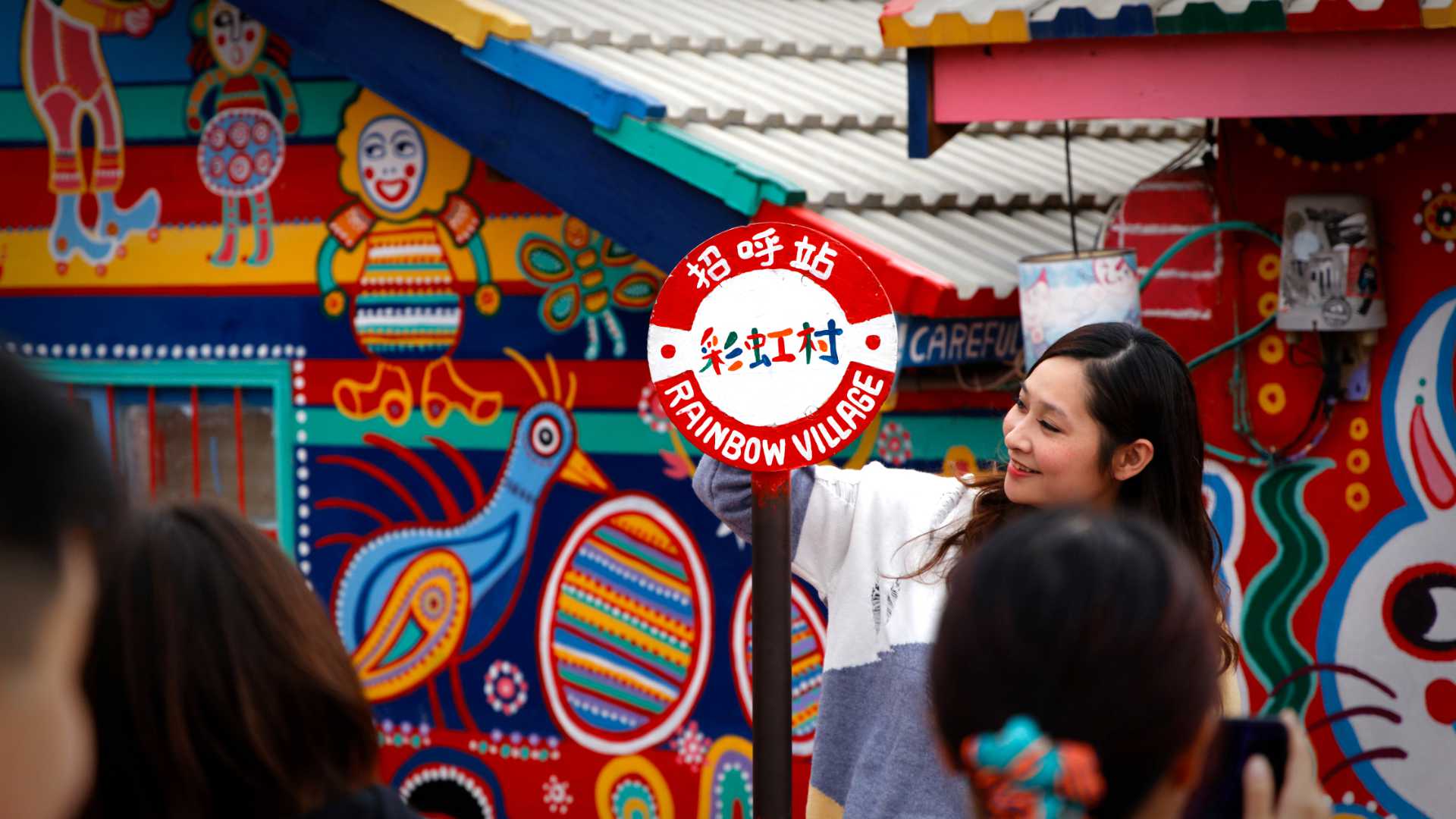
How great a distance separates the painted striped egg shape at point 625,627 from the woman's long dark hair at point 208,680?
11.7ft

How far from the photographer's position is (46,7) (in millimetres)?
6234

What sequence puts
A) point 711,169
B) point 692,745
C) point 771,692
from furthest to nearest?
point 692,745 → point 711,169 → point 771,692

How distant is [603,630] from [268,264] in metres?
1.84

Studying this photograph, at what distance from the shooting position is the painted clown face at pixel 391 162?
570 cm

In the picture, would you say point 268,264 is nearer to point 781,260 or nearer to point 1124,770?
point 781,260

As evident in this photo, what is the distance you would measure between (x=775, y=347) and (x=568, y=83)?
2.03 metres

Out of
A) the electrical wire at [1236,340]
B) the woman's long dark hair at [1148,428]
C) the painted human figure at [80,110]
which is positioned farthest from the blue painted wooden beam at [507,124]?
the woman's long dark hair at [1148,428]

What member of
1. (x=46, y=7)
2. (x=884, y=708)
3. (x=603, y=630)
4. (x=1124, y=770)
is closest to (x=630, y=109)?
(x=603, y=630)

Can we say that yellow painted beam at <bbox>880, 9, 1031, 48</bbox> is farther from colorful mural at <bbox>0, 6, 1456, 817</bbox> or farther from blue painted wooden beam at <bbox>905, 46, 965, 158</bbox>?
colorful mural at <bbox>0, 6, 1456, 817</bbox>

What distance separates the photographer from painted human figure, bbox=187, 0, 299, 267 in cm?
593

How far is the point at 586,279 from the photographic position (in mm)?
5504

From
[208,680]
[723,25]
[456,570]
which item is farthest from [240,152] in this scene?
[208,680]

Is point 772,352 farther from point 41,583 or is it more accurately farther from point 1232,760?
point 41,583

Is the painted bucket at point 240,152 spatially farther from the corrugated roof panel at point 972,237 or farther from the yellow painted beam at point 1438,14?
the yellow painted beam at point 1438,14
